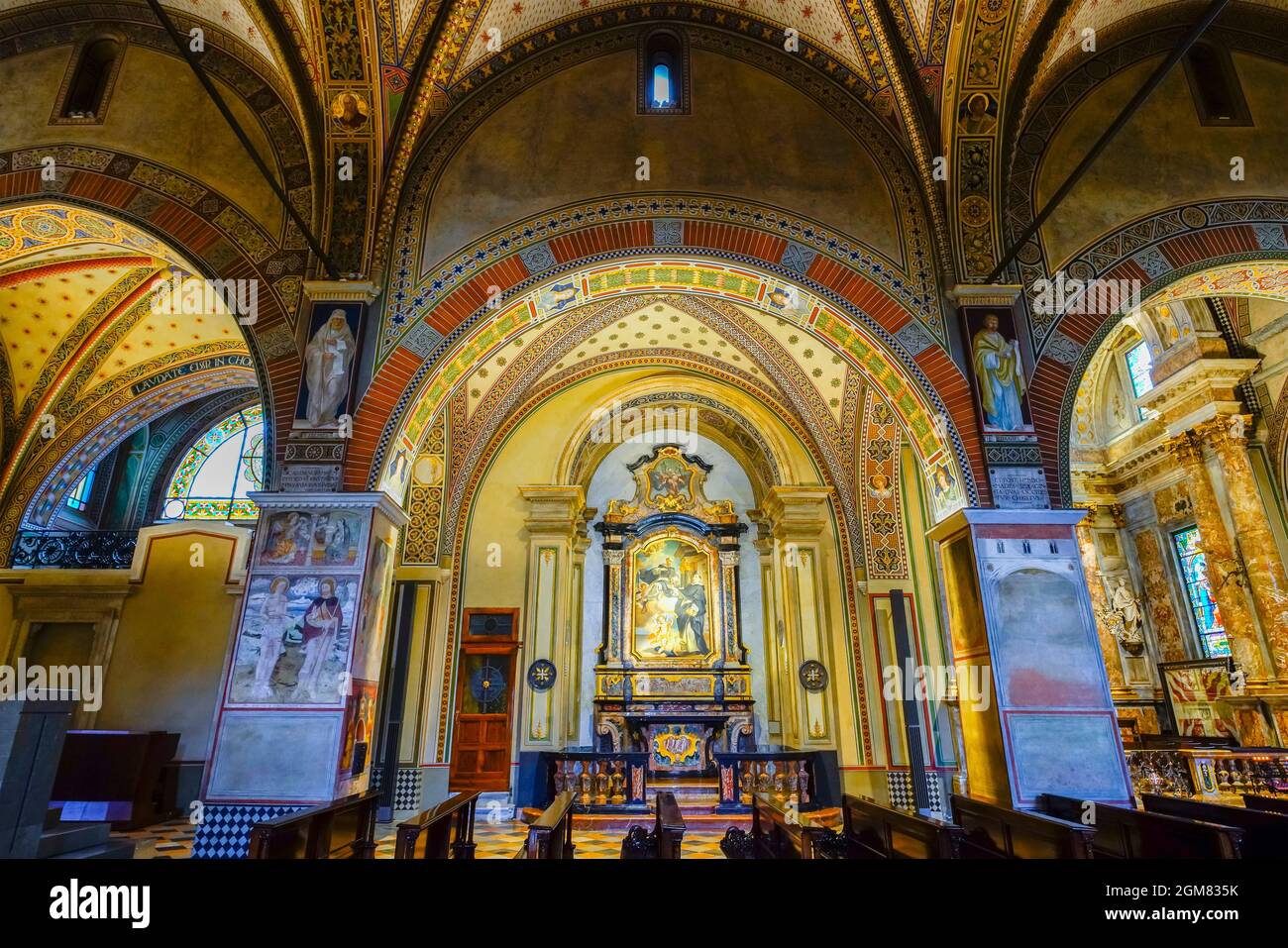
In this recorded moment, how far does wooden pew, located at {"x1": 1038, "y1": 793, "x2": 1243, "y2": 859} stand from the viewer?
4.20 metres

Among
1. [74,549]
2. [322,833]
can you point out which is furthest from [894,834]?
[74,549]

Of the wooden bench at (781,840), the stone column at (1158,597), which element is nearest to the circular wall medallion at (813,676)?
the wooden bench at (781,840)

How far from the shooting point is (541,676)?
12148mm

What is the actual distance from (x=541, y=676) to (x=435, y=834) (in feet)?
23.0

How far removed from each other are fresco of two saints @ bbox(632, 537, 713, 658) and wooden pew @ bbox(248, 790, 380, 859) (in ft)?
25.9

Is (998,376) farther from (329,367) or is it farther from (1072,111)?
(329,367)

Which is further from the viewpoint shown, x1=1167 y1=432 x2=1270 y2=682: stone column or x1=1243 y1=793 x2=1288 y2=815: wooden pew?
x1=1167 y1=432 x2=1270 y2=682: stone column

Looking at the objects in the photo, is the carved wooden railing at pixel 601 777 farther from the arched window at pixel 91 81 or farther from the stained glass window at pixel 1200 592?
the stained glass window at pixel 1200 592

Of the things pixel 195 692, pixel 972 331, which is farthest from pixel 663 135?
pixel 195 692

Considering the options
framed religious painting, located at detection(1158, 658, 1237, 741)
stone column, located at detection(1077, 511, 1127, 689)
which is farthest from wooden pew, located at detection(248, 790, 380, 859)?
stone column, located at detection(1077, 511, 1127, 689)

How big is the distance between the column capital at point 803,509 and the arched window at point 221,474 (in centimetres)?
1037

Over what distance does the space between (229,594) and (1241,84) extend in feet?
55.4

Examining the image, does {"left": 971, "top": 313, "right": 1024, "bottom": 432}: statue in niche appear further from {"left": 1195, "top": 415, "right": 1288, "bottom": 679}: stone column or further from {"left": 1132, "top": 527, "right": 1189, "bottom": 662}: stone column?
{"left": 1132, "top": 527, "right": 1189, "bottom": 662}: stone column

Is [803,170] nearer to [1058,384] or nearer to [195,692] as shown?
[1058,384]
